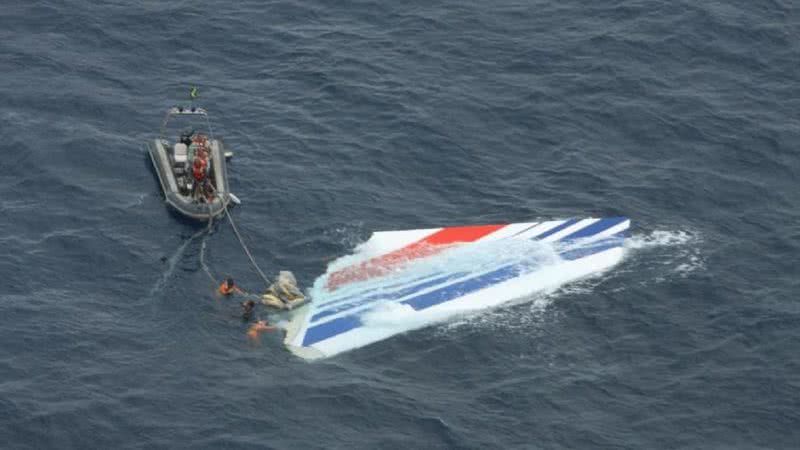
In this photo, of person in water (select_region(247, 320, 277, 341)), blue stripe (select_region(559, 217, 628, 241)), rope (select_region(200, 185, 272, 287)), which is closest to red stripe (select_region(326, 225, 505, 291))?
rope (select_region(200, 185, 272, 287))

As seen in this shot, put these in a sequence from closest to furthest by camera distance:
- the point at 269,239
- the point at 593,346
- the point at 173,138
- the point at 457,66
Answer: the point at 593,346 < the point at 269,239 < the point at 173,138 < the point at 457,66

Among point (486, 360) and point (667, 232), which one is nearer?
point (486, 360)

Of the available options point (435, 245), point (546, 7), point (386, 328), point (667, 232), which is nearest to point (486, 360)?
point (386, 328)

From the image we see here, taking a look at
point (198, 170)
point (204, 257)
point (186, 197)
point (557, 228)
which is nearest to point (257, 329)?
point (204, 257)

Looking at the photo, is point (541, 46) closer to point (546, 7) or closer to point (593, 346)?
point (546, 7)

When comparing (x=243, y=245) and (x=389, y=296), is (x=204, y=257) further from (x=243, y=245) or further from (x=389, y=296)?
Answer: (x=389, y=296)

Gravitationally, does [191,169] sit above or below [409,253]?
above
